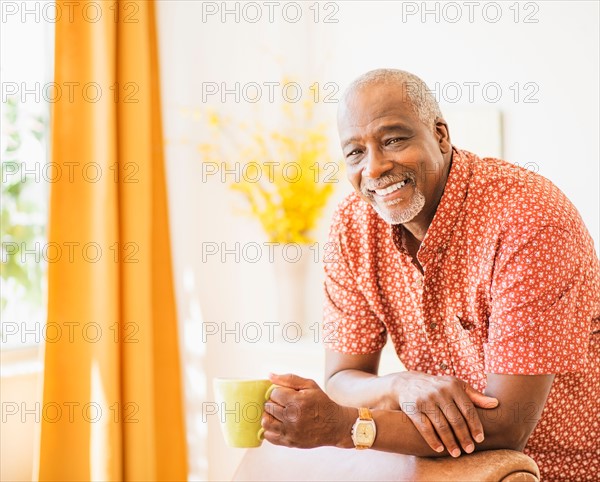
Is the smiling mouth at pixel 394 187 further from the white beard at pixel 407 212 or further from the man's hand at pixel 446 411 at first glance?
the man's hand at pixel 446 411

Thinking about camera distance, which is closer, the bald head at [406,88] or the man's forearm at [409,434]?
the man's forearm at [409,434]

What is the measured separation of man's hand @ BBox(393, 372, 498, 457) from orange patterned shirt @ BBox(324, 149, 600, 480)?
8 cm

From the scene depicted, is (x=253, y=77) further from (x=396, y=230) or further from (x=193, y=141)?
(x=396, y=230)

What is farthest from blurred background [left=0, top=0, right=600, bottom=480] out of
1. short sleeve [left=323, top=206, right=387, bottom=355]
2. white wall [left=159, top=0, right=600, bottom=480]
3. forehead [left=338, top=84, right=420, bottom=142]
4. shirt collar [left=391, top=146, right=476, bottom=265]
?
forehead [left=338, top=84, right=420, bottom=142]

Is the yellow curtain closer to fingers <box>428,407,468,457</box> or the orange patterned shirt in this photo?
the orange patterned shirt

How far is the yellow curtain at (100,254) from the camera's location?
2312mm

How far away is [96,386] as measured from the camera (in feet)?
7.67

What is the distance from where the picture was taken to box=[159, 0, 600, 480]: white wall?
249 centimetres

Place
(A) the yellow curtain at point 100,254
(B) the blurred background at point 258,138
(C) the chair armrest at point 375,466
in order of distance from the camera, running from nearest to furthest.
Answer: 1. (C) the chair armrest at point 375,466
2. (A) the yellow curtain at point 100,254
3. (B) the blurred background at point 258,138

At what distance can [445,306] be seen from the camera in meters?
1.53

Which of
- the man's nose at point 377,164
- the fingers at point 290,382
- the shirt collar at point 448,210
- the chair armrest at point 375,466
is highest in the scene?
the man's nose at point 377,164

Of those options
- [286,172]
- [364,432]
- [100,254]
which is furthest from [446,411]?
[286,172]

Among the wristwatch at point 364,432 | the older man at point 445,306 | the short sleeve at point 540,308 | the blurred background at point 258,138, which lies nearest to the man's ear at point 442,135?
the older man at point 445,306

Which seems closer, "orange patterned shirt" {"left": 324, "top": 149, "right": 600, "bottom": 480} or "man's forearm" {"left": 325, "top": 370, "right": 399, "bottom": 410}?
"orange patterned shirt" {"left": 324, "top": 149, "right": 600, "bottom": 480}
